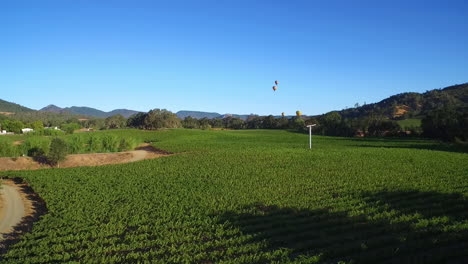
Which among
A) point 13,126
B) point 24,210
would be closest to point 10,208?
point 24,210

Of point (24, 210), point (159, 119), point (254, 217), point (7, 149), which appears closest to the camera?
point (254, 217)

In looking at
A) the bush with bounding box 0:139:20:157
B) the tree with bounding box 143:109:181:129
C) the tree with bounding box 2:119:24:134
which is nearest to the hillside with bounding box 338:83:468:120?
the tree with bounding box 143:109:181:129

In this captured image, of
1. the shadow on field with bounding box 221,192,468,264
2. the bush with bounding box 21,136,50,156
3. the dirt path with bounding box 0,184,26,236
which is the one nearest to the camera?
the shadow on field with bounding box 221,192,468,264

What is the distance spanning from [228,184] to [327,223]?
8.72m

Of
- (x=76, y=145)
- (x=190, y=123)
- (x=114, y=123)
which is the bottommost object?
(x=76, y=145)

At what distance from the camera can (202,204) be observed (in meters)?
14.3

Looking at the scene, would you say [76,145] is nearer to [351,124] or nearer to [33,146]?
[33,146]

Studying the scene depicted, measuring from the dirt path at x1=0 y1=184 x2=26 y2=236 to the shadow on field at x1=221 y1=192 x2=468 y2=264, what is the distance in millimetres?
10542

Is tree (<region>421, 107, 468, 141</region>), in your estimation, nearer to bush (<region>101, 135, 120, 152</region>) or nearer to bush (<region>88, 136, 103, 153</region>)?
bush (<region>101, 135, 120, 152</region>)

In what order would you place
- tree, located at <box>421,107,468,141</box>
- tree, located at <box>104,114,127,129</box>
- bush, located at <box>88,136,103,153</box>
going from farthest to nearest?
tree, located at <box>104,114,127,129</box>, tree, located at <box>421,107,468,141</box>, bush, located at <box>88,136,103,153</box>

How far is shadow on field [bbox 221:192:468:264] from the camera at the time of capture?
8.13 m

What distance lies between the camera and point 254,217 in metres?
12.2

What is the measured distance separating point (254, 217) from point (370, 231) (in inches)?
175

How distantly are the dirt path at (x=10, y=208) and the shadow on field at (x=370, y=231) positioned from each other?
1054 centimetres
